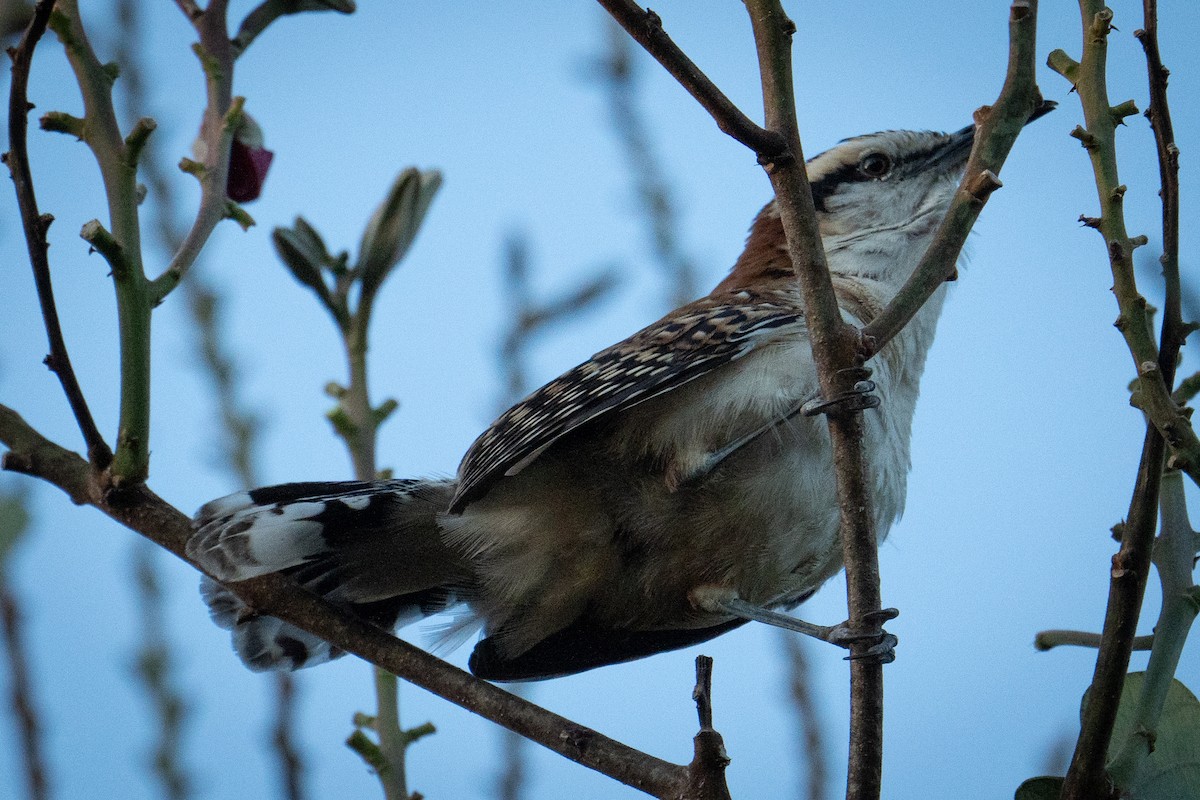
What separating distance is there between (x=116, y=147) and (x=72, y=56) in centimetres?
18

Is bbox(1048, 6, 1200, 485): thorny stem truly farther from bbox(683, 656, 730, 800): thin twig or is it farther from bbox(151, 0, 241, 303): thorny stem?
bbox(151, 0, 241, 303): thorny stem

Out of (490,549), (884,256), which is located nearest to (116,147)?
(490,549)

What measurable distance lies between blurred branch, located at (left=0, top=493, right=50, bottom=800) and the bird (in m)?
0.40

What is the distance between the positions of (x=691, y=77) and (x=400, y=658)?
1.19 m

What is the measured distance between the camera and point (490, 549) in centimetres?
302

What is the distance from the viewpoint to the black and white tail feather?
8.77ft

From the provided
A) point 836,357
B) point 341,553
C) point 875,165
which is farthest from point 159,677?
point 875,165

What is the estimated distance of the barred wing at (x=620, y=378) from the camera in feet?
8.82

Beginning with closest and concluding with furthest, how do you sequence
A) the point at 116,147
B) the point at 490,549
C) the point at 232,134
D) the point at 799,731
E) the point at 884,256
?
the point at 116,147 < the point at 232,134 < the point at 799,731 < the point at 490,549 < the point at 884,256

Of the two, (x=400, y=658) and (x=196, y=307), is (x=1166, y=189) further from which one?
(x=196, y=307)

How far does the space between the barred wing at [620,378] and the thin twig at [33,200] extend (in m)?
0.94

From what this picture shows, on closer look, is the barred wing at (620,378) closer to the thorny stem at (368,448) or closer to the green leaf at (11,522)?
the thorny stem at (368,448)

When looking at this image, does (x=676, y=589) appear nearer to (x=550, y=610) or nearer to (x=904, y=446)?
(x=550, y=610)

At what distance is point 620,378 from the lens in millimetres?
2824
